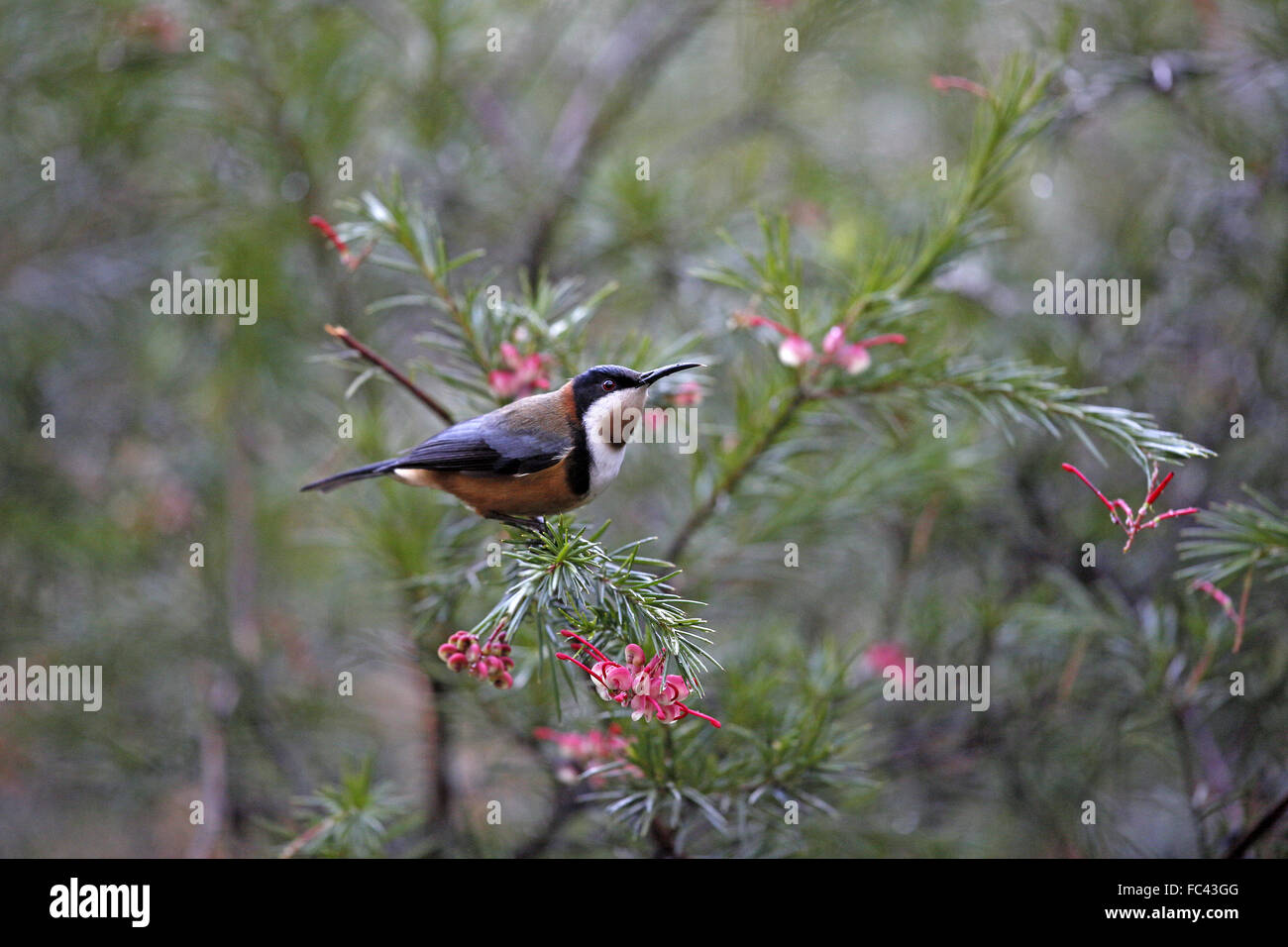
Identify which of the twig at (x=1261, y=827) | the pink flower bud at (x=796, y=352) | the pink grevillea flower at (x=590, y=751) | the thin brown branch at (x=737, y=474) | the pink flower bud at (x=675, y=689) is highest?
the pink flower bud at (x=796, y=352)

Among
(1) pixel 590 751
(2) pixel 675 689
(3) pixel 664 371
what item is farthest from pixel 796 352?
(1) pixel 590 751

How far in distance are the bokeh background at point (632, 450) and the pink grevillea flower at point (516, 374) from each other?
172 millimetres

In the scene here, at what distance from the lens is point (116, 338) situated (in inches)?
94.9

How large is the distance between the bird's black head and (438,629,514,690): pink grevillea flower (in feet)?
1.46

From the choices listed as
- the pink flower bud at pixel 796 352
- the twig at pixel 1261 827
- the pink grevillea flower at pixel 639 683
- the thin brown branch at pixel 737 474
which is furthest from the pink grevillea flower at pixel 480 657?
the twig at pixel 1261 827

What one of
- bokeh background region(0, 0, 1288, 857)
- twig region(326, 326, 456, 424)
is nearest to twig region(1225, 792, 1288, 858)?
bokeh background region(0, 0, 1288, 857)

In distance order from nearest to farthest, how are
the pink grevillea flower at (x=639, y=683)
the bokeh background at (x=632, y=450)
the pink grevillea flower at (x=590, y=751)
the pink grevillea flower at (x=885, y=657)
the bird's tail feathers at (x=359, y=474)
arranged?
the pink grevillea flower at (x=639, y=683) < the pink grevillea flower at (x=590, y=751) < the bird's tail feathers at (x=359, y=474) < the bokeh background at (x=632, y=450) < the pink grevillea flower at (x=885, y=657)

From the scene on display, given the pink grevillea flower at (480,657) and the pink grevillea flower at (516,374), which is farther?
the pink grevillea flower at (516,374)

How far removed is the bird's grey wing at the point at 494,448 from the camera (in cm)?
145

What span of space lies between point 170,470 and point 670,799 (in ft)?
6.16

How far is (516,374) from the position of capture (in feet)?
4.63

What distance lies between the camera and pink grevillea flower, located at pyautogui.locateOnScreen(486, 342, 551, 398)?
1404 mm

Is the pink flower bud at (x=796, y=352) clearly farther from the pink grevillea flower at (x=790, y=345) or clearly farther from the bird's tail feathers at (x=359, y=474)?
the bird's tail feathers at (x=359, y=474)

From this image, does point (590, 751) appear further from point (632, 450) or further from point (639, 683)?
point (632, 450)
